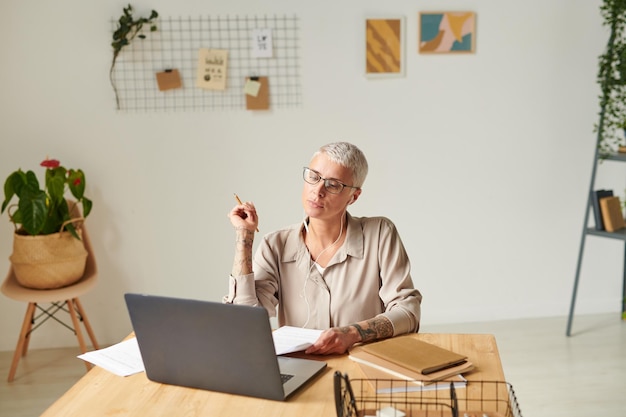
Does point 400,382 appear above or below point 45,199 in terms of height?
below

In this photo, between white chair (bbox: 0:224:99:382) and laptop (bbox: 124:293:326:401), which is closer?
laptop (bbox: 124:293:326:401)

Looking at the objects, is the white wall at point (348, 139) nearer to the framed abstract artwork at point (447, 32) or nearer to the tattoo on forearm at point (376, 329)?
the framed abstract artwork at point (447, 32)

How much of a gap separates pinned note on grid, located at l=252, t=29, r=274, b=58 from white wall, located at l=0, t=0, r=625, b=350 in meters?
0.13

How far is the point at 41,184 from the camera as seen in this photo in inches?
158

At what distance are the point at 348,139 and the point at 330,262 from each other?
75.4 inches

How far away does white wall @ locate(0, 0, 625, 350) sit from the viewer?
3959 millimetres

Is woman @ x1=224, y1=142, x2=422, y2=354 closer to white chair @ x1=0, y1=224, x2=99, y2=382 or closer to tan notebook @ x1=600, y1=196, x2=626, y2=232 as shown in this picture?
white chair @ x1=0, y1=224, x2=99, y2=382

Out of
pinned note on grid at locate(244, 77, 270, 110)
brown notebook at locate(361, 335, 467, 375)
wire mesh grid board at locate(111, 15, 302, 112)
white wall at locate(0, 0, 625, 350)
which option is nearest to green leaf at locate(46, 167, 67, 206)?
white wall at locate(0, 0, 625, 350)

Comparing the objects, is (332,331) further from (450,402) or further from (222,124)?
(222,124)

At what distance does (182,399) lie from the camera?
1.68 m

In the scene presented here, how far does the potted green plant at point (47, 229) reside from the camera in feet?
11.5

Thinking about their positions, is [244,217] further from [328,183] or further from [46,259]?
[46,259]

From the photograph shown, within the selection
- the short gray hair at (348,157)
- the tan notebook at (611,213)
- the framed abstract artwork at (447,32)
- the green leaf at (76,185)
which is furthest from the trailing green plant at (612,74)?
the green leaf at (76,185)

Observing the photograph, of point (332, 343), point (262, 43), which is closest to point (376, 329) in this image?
point (332, 343)
